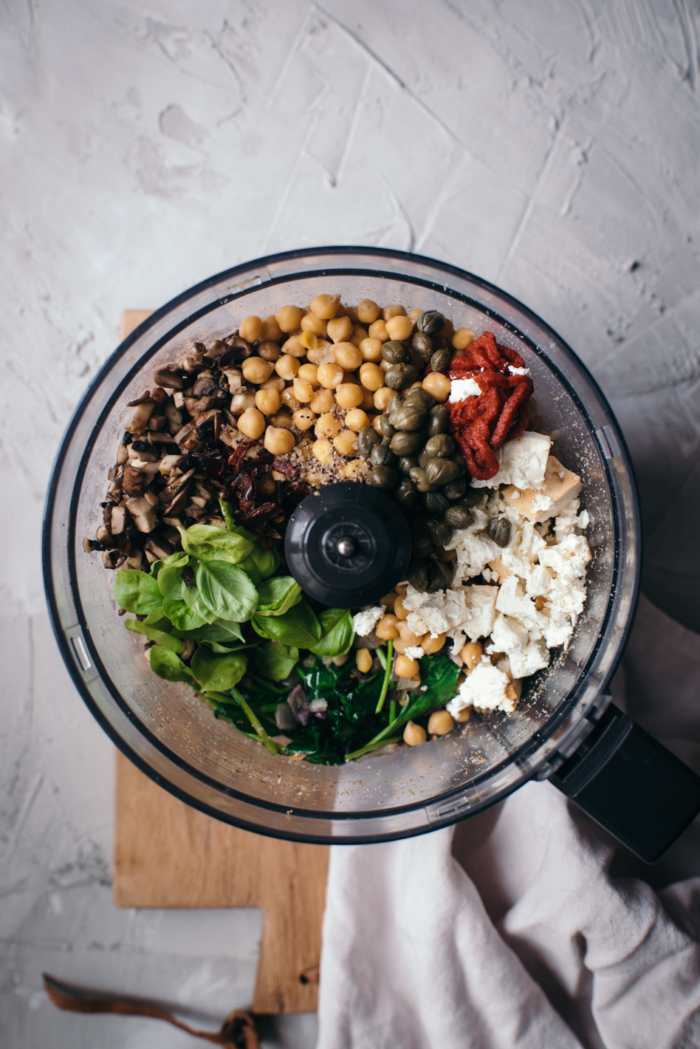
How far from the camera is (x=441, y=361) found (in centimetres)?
85

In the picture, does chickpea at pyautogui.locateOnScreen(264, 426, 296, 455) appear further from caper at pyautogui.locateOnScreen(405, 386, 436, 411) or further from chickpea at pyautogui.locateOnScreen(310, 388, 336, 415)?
caper at pyautogui.locateOnScreen(405, 386, 436, 411)

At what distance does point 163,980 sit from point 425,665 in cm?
89

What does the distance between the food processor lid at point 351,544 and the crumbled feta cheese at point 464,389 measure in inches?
6.1

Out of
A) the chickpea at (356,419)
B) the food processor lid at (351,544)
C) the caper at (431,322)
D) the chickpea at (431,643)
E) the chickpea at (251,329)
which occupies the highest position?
the chickpea at (251,329)

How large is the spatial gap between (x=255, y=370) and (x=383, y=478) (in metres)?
0.24

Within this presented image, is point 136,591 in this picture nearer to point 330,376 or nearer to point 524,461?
point 330,376

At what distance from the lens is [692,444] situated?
112cm

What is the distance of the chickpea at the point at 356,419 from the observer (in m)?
0.88

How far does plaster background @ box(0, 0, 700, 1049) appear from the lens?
114 centimetres

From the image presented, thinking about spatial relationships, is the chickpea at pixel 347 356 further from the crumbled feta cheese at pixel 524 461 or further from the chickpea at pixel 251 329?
the crumbled feta cheese at pixel 524 461

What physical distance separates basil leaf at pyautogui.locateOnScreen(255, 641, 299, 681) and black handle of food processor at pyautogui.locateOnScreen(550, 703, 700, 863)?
395 millimetres

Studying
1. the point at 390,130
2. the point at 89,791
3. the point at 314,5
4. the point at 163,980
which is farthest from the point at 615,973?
the point at 314,5

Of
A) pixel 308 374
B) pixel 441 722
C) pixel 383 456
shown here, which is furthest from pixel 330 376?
pixel 441 722

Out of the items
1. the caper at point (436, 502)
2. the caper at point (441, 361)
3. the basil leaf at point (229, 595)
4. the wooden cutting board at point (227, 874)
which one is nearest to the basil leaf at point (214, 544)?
the basil leaf at point (229, 595)
